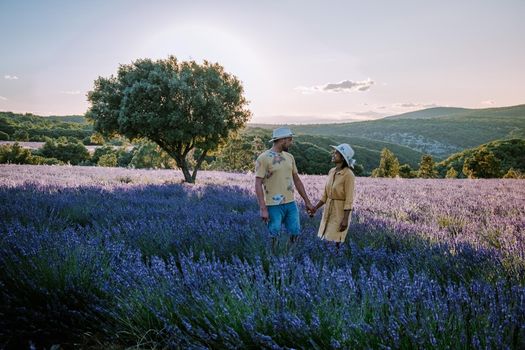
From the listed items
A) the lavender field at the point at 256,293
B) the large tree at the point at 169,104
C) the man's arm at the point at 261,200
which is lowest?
the lavender field at the point at 256,293

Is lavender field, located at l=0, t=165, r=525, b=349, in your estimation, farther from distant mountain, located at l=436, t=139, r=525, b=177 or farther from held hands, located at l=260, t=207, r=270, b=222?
distant mountain, located at l=436, t=139, r=525, b=177

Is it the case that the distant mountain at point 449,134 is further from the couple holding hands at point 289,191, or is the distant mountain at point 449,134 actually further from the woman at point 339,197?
the woman at point 339,197

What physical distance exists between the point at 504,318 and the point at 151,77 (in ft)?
44.3

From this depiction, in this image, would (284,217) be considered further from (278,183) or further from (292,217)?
(278,183)

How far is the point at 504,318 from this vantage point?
1649mm

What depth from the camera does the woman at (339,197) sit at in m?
3.57

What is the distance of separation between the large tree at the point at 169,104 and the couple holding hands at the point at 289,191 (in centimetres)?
929

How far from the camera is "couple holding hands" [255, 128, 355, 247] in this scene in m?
3.65

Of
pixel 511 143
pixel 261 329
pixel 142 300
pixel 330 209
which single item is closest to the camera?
pixel 261 329

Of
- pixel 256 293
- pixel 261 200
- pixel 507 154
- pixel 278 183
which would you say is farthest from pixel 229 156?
pixel 256 293

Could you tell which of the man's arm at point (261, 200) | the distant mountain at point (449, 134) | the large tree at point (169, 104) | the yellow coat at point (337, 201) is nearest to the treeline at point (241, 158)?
the large tree at point (169, 104)

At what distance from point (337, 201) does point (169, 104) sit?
416 inches

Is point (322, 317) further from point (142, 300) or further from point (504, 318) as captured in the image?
point (142, 300)

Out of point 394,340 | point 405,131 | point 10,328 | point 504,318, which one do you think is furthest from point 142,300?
point 405,131
